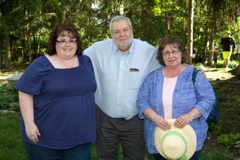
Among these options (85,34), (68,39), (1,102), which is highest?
(85,34)

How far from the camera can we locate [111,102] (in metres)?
3.07

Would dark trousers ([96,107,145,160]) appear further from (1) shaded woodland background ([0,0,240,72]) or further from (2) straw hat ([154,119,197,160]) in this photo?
(1) shaded woodland background ([0,0,240,72])

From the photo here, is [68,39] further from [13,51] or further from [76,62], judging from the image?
[13,51]

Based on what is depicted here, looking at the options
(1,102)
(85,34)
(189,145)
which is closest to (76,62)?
(189,145)

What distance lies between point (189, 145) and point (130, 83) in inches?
36.0

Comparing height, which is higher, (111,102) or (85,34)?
(85,34)

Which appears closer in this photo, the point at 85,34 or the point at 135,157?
the point at 135,157

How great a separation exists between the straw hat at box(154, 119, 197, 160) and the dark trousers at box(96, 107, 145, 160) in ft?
1.90

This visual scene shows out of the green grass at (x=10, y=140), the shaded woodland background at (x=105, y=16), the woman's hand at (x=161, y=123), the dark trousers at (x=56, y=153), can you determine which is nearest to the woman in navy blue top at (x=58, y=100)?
the dark trousers at (x=56, y=153)

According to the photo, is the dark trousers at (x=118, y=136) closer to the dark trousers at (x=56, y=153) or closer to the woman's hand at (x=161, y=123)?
the dark trousers at (x=56, y=153)

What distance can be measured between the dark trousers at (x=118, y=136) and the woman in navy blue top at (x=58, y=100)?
0.53 m

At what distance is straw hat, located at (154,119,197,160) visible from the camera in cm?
243

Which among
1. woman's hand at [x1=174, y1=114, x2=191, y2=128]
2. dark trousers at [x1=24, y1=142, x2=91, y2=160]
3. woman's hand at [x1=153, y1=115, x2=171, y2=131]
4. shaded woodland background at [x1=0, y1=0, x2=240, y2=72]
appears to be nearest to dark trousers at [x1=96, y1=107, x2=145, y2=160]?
dark trousers at [x1=24, y1=142, x2=91, y2=160]

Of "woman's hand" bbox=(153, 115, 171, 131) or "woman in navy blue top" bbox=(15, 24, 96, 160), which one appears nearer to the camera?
"woman in navy blue top" bbox=(15, 24, 96, 160)
